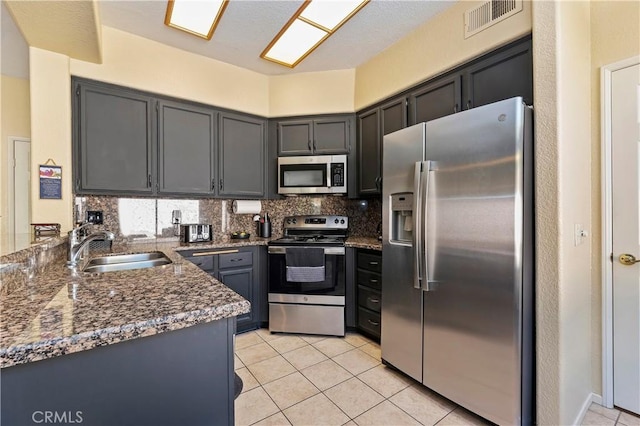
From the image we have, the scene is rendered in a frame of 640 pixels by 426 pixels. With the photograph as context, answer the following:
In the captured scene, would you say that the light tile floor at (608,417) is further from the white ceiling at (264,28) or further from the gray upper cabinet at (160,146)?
the gray upper cabinet at (160,146)

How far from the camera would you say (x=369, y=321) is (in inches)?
104

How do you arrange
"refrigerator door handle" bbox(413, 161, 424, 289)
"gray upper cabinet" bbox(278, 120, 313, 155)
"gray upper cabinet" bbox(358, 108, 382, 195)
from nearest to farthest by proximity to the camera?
"refrigerator door handle" bbox(413, 161, 424, 289)
"gray upper cabinet" bbox(358, 108, 382, 195)
"gray upper cabinet" bbox(278, 120, 313, 155)

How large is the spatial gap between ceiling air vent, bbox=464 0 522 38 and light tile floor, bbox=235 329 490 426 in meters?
2.46

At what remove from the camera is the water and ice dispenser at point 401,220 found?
81.7 inches

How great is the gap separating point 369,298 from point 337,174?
1285mm

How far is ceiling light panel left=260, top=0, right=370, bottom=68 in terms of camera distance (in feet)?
6.72

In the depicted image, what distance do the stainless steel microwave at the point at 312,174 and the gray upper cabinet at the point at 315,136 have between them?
105mm

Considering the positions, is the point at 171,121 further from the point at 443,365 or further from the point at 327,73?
the point at 443,365

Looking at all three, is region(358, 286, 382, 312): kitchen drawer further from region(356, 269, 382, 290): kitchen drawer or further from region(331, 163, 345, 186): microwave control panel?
region(331, 163, 345, 186): microwave control panel

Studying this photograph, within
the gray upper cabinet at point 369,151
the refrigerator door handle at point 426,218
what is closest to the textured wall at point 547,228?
the refrigerator door handle at point 426,218

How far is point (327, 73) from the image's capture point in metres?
3.15

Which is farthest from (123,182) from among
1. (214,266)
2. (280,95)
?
(280,95)

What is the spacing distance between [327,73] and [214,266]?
2.34 m

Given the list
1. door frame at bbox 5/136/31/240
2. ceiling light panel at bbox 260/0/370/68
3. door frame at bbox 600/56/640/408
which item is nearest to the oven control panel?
ceiling light panel at bbox 260/0/370/68
